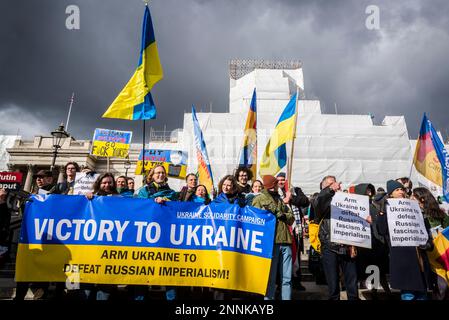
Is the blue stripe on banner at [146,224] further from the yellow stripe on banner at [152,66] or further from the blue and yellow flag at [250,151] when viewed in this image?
the blue and yellow flag at [250,151]

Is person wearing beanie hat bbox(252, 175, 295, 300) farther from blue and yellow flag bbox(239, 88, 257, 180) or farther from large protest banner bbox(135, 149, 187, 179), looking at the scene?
large protest banner bbox(135, 149, 187, 179)

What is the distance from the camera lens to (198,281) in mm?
3650

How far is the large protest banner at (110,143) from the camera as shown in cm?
1805

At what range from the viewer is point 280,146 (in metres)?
6.55

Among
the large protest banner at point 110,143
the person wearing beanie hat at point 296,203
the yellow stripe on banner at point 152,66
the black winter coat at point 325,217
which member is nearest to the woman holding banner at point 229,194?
the person wearing beanie hat at point 296,203

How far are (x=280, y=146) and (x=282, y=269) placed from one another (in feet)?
10.9

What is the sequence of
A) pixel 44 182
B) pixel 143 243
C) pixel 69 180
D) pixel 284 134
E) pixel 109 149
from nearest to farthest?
pixel 143 243
pixel 44 182
pixel 69 180
pixel 284 134
pixel 109 149

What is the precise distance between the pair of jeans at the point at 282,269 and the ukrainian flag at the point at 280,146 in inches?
97.2

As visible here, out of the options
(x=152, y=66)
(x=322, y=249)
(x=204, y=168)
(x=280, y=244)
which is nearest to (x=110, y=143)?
(x=204, y=168)

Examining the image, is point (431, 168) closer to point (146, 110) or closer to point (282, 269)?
point (282, 269)

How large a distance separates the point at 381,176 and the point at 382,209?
18835mm

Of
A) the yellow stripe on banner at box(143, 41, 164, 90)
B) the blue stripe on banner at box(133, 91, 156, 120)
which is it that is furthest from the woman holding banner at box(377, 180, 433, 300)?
the yellow stripe on banner at box(143, 41, 164, 90)

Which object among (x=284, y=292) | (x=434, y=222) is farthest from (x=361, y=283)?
(x=284, y=292)
